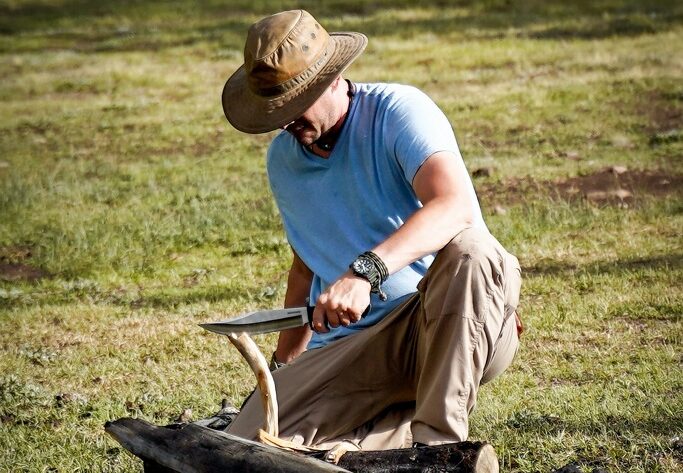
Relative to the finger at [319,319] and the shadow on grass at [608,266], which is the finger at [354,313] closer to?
the finger at [319,319]

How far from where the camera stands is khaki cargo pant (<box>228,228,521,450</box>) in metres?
3.76

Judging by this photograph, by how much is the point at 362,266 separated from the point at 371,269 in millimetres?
31

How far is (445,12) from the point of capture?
75.2ft

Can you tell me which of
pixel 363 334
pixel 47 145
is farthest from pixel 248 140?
pixel 363 334

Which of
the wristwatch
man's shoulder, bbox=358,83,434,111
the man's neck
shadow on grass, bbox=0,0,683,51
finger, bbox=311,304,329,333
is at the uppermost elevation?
man's shoulder, bbox=358,83,434,111

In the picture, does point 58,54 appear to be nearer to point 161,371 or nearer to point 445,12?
point 445,12

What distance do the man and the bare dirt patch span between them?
5.97m

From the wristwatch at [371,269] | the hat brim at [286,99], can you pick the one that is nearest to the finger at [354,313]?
the wristwatch at [371,269]

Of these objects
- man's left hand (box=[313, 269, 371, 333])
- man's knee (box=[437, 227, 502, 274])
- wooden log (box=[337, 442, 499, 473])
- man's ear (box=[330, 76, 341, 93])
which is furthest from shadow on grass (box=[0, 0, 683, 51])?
wooden log (box=[337, 442, 499, 473])

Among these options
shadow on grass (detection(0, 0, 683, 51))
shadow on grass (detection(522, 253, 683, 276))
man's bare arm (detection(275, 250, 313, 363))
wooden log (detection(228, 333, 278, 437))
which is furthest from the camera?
shadow on grass (detection(0, 0, 683, 51))

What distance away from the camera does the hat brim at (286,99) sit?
411 centimetres

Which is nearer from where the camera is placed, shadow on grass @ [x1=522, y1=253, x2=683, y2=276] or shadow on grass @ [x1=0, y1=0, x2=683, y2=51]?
shadow on grass @ [x1=522, y1=253, x2=683, y2=276]

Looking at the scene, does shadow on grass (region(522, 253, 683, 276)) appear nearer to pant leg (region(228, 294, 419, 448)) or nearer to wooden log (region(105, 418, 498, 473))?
pant leg (region(228, 294, 419, 448))

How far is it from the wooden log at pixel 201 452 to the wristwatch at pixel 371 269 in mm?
607
